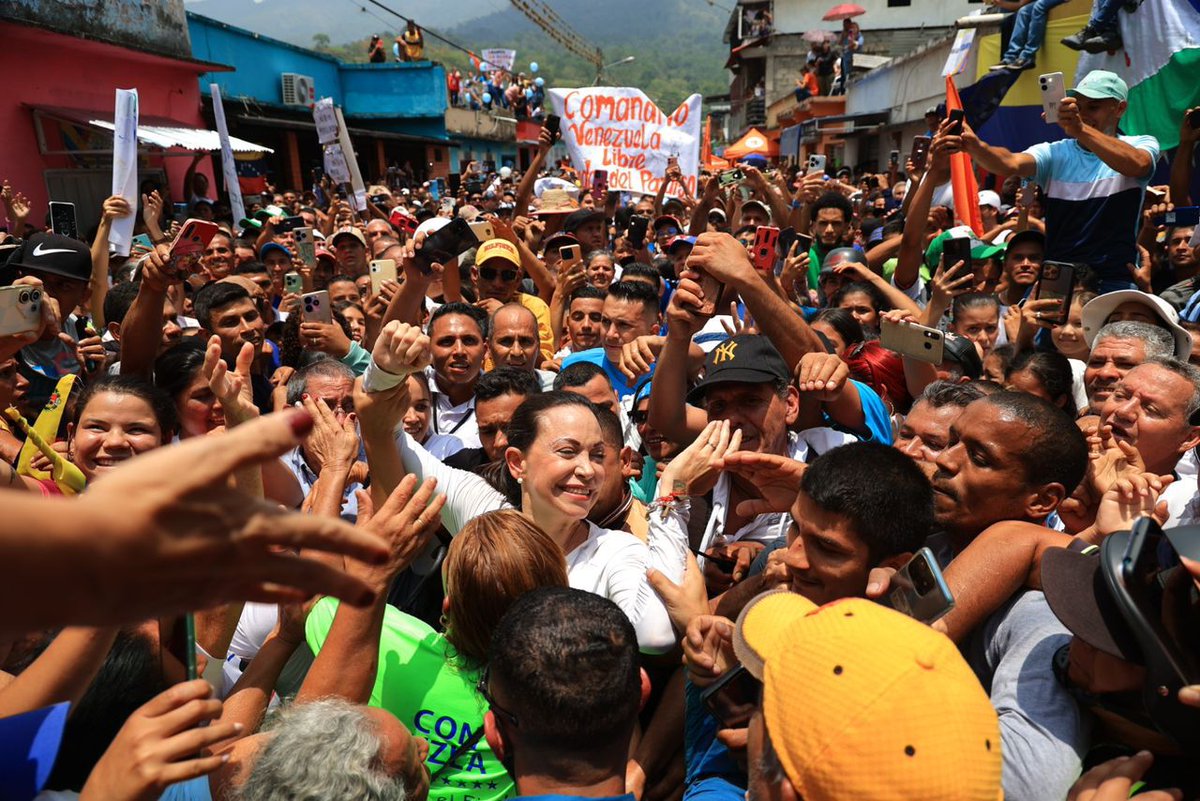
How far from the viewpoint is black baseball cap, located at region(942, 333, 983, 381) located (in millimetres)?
4142

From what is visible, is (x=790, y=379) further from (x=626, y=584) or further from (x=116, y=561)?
(x=116, y=561)

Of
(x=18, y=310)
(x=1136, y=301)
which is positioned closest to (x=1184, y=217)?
(x=1136, y=301)

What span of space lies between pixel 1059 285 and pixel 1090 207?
4.05 ft

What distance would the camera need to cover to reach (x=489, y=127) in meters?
37.7

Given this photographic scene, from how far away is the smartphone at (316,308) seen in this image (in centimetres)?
445

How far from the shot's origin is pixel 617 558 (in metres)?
2.52

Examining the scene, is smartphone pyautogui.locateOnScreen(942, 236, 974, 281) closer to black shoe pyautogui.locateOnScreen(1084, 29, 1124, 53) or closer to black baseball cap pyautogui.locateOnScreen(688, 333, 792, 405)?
black baseball cap pyautogui.locateOnScreen(688, 333, 792, 405)

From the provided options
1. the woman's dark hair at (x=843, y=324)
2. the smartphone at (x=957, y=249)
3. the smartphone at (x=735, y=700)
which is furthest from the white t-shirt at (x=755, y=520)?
the smartphone at (x=957, y=249)

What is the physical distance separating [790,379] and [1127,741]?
5.88 ft

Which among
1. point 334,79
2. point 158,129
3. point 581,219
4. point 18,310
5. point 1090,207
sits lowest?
point 18,310

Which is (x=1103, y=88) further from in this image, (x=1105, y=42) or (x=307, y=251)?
(x=307, y=251)

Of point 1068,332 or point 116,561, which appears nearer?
point 116,561

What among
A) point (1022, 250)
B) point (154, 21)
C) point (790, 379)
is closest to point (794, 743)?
point (790, 379)

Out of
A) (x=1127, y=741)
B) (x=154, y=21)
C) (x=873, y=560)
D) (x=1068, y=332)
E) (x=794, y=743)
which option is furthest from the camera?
(x=154, y=21)
